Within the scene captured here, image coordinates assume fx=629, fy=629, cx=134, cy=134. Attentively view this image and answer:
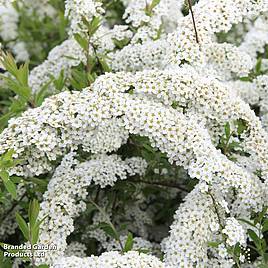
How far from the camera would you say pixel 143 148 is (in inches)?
162

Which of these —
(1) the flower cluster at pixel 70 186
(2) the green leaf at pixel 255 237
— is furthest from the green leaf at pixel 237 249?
(1) the flower cluster at pixel 70 186

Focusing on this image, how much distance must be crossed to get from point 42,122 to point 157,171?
3.88 ft

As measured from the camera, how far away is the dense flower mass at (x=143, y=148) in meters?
3.27

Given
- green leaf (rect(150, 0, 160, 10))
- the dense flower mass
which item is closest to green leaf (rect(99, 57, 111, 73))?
the dense flower mass

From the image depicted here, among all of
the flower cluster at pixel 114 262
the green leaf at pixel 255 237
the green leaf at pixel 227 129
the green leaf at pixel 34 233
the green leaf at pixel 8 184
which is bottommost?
the flower cluster at pixel 114 262

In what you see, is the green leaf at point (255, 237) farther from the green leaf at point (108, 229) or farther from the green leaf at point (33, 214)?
the green leaf at point (33, 214)

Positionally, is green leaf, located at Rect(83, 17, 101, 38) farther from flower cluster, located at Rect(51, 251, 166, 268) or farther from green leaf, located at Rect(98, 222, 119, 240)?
flower cluster, located at Rect(51, 251, 166, 268)

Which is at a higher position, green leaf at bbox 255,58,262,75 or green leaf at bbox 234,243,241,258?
green leaf at bbox 255,58,262,75

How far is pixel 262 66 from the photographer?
5.09m

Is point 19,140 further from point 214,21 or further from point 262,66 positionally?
point 262,66

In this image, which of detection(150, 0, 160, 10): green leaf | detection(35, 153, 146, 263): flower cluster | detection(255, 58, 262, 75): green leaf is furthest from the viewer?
detection(255, 58, 262, 75): green leaf

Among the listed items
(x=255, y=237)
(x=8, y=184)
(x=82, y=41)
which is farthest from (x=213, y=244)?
(x=82, y=41)

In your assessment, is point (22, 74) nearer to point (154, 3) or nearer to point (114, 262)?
point (154, 3)

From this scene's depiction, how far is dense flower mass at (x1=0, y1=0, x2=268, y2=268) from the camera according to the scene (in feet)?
10.7
